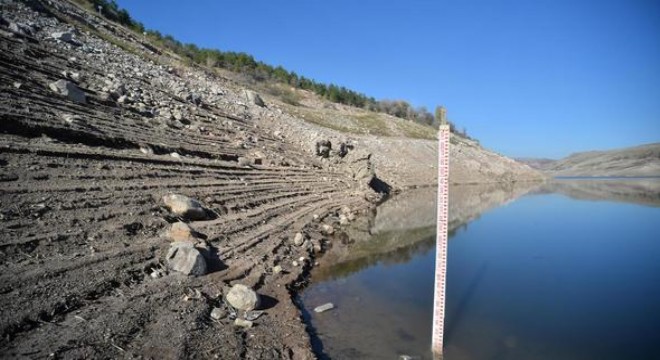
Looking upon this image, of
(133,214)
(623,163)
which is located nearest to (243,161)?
(133,214)

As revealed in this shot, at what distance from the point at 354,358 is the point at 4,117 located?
9849mm

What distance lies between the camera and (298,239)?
460 inches

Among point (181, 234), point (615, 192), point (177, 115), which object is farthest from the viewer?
point (615, 192)

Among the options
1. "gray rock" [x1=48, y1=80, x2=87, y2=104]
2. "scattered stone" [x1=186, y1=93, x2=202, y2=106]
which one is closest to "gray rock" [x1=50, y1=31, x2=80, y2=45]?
"scattered stone" [x1=186, y1=93, x2=202, y2=106]

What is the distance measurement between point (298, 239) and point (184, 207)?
143 inches

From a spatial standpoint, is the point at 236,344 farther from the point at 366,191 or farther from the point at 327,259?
the point at 366,191

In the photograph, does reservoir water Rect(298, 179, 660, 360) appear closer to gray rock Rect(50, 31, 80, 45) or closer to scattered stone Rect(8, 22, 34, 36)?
scattered stone Rect(8, 22, 34, 36)

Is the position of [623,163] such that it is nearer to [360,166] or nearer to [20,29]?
[360,166]

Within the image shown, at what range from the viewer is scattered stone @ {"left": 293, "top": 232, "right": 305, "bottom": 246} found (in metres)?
11.6

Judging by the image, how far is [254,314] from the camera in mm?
6574

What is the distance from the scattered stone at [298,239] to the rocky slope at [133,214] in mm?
37

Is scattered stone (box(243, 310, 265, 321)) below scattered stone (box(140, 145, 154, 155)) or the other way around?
below

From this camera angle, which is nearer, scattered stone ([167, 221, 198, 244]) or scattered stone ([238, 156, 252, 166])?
scattered stone ([167, 221, 198, 244])

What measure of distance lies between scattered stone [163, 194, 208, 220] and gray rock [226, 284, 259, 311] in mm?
3641
